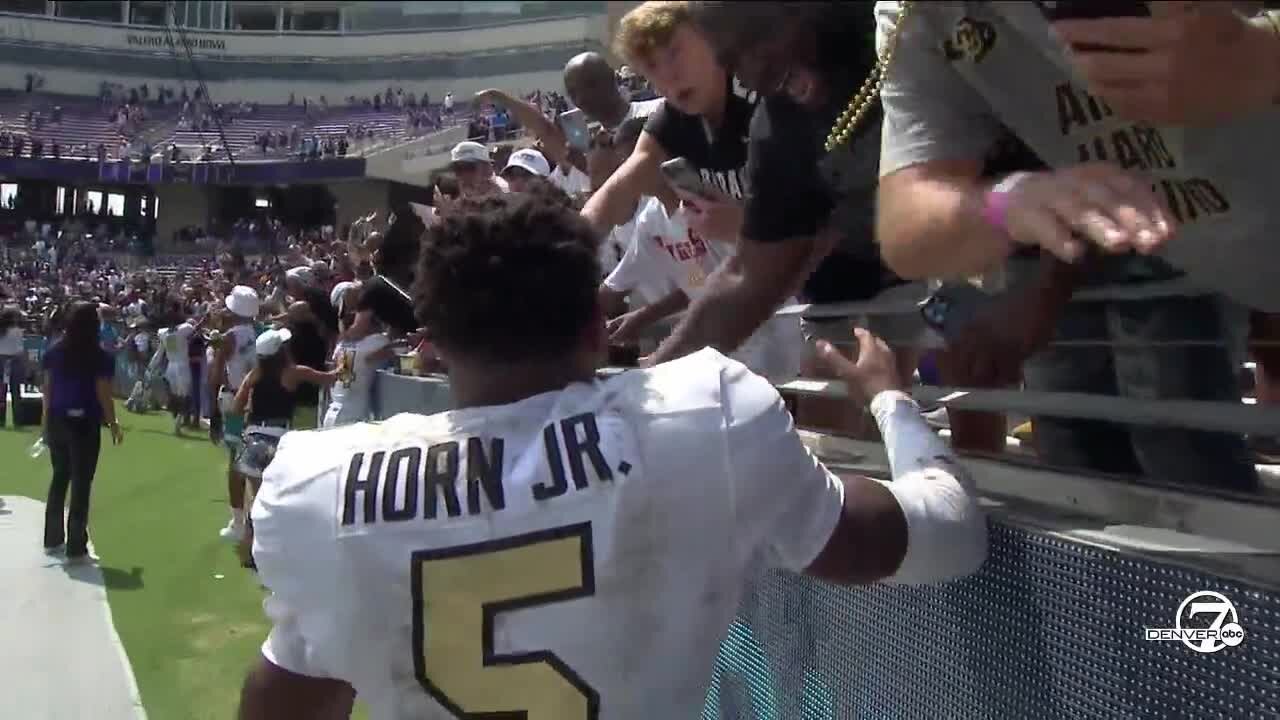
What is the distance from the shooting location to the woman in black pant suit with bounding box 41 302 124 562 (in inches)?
296

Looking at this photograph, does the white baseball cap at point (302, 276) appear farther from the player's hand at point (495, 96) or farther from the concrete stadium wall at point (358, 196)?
the concrete stadium wall at point (358, 196)

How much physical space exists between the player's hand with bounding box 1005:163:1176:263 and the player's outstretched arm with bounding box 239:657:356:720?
3.52ft

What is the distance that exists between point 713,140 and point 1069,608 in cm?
153

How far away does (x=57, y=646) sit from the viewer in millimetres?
5312

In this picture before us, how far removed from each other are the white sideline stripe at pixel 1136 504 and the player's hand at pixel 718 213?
798 mm

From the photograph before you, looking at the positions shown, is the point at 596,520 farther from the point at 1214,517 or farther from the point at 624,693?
the point at 1214,517

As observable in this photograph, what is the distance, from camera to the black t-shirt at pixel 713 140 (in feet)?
8.35

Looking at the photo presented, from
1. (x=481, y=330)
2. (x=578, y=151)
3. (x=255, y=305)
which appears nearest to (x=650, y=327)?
(x=578, y=151)

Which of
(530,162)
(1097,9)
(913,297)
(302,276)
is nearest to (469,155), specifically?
(530,162)

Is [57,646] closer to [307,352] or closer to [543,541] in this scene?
[307,352]

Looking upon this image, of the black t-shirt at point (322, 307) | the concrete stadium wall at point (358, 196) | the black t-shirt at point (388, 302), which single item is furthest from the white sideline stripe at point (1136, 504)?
the concrete stadium wall at point (358, 196)

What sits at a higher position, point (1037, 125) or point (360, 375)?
point (1037, 125)

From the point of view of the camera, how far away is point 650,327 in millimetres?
3713

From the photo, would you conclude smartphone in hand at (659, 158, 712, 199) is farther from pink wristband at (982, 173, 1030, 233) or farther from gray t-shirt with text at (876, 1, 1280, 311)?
pink wristband at (982, 173, 1030, 233)
